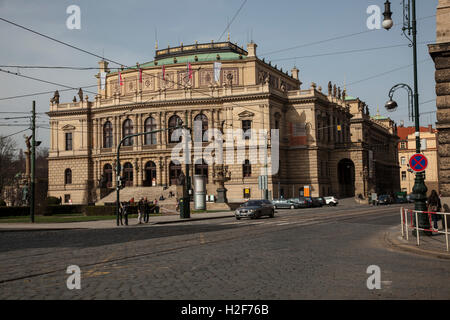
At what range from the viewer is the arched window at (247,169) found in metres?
67.2

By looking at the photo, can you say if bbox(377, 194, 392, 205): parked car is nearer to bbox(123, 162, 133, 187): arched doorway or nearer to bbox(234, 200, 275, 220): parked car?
bbox(234, 200, 275, 220): parked car

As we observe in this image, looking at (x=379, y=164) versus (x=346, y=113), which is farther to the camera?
(x=379, y=164)

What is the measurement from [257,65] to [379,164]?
38475 millimetres

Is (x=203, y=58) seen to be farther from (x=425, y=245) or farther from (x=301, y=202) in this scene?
(x=425, y=245)

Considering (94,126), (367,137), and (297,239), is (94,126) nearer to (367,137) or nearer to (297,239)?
(367,137)

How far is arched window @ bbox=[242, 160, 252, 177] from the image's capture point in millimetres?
67188

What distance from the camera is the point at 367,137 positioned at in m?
94.7

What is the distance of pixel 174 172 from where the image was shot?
71500mm

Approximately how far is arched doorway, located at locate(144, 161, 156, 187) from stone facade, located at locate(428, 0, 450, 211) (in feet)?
186

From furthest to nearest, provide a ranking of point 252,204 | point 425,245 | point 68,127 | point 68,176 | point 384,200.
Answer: point 68,127
point 68,176
point 384,200
point 252,204
point 425,245

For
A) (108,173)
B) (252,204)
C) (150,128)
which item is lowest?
A: (252,204)

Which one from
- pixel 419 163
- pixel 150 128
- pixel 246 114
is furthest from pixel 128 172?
pixel 419 163

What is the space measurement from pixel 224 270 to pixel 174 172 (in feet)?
200

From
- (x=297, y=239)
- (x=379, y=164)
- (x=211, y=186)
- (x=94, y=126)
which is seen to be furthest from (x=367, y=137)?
(x=297, y=239)
